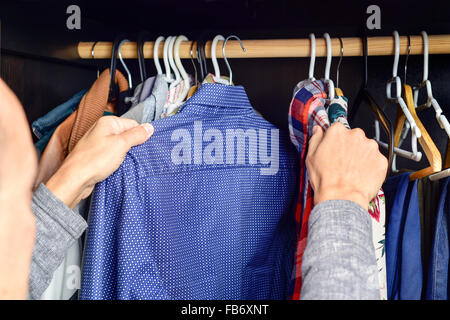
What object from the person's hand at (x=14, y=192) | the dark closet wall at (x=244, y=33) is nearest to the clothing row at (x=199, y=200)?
the dark closet wall at (x=244, y=33)

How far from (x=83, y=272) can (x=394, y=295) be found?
489mm

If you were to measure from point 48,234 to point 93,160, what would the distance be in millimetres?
109

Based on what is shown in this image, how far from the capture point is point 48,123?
2.40ft

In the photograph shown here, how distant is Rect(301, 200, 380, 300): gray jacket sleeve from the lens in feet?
1.27

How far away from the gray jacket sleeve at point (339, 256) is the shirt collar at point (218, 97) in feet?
0.84

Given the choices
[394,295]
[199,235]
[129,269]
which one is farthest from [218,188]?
[394,295]

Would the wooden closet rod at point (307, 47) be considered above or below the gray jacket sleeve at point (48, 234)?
above

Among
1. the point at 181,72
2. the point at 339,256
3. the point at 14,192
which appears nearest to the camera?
the point at 14,192

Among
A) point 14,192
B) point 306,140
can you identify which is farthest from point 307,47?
point 14,192

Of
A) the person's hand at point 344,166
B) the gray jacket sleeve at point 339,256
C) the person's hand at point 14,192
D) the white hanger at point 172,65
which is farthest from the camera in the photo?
the white hanger at point 172,65

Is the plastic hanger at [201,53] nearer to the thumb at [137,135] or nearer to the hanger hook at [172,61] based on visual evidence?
the hanger hook at [172,61]

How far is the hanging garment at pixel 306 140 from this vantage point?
58 centimetres

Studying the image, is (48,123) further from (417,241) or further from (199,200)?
(417,241)
